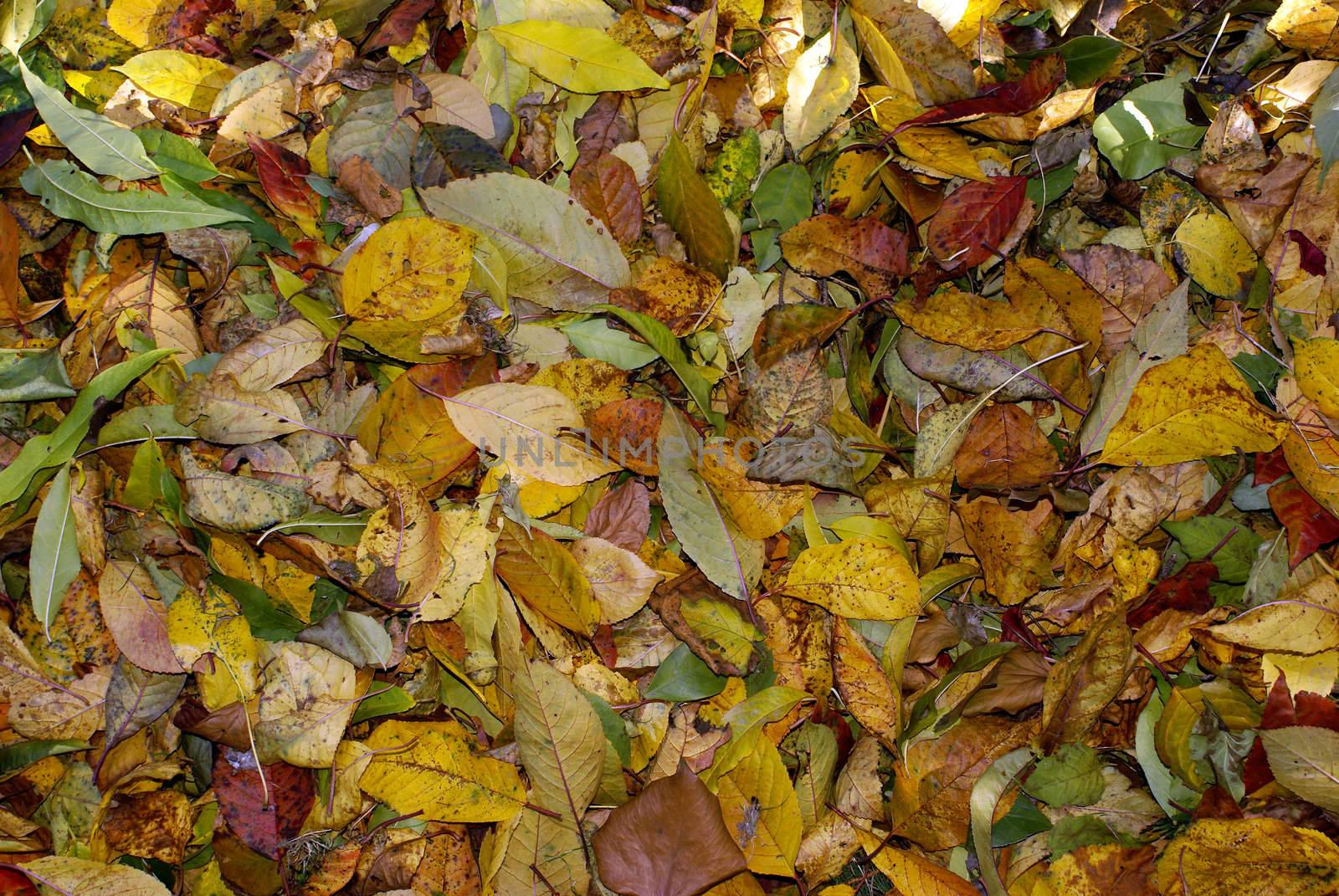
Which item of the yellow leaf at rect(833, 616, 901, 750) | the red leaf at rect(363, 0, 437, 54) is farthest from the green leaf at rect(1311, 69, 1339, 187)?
the red leaf at rect(363, 0, 437, 54)

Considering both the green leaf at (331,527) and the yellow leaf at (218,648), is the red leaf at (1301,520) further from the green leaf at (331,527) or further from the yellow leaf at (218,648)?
the yellow leaf at (218,648)

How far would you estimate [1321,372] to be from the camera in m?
1.20

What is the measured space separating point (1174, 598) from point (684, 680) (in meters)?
0.67

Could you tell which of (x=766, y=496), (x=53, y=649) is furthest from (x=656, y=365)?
(x=53, y=649)

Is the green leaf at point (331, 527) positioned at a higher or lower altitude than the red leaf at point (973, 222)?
lower

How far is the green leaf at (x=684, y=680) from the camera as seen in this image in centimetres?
121

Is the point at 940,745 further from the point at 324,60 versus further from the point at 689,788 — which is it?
the point at 324,60

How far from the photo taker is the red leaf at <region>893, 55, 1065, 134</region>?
1339 millimetres

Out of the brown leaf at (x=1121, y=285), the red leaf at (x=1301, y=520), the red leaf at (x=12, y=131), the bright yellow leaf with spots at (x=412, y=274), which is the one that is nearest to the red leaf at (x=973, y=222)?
the brown leaf at (x=1121, y=285)

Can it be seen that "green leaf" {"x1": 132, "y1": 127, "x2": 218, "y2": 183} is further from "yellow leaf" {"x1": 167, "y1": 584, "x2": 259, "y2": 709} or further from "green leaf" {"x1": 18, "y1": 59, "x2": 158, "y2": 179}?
"yellow leaf" {"x1": 167, "y1": 584, "x2": 259, "y2": 709}

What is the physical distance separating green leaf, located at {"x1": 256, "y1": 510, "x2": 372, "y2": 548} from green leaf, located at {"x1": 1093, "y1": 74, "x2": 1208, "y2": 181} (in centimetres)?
120

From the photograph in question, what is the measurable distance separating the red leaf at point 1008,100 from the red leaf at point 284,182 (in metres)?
0.88

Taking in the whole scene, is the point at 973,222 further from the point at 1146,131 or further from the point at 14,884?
the point at 14,884

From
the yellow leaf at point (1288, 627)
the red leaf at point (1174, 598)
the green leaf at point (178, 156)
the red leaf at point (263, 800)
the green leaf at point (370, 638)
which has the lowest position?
the red leaf at point (263, 800)
